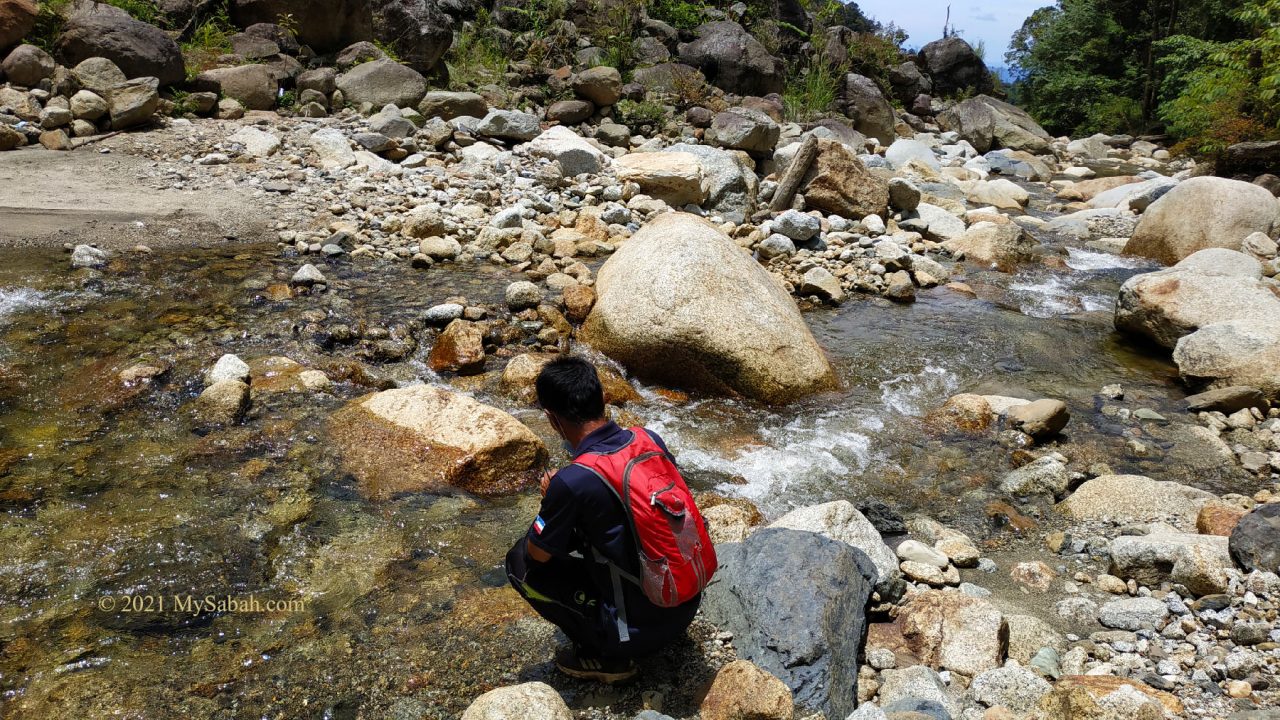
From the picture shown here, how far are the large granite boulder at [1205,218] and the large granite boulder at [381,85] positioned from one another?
1185 centimetres

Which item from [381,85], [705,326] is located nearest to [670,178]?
[705,326]

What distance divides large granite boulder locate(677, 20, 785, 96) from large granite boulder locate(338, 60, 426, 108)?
28.6 ft

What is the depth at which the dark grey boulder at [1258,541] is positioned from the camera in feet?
12.0

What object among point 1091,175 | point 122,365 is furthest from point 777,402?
point 1091,175

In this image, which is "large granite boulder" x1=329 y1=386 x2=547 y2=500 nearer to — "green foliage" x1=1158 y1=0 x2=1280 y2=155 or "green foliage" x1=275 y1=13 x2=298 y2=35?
"green foliage" x1=275 y1=13 x2=298 y2=35

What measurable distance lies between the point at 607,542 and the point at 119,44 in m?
12.2

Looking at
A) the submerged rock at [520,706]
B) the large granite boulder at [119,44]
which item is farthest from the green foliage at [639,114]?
the submerged rock at [520,706]

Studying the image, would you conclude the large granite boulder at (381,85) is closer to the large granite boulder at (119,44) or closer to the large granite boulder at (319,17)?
the large granite boulder at (319,17)

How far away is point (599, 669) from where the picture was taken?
10.2 feet

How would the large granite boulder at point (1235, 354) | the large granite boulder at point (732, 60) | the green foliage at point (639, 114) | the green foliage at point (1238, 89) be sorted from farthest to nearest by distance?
the large granite boulder at point (732, 60)
the green foliage at point (639, 114)
the green foliage at point (1238, 89)
the large granite boulder at point (1235, 354)

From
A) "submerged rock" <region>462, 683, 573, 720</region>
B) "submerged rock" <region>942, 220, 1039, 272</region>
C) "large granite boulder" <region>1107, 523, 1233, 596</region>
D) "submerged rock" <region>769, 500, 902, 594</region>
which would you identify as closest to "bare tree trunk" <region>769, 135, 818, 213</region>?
"submerged rock" <region>942, 220, 1039, 272</region>

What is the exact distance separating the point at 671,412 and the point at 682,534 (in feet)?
11.0

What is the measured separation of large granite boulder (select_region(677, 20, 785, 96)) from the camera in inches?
773

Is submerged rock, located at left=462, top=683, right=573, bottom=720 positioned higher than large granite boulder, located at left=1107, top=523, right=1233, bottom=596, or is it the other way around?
large granite boulder, located at left=1107, top=523, right=1233, bottom=596
